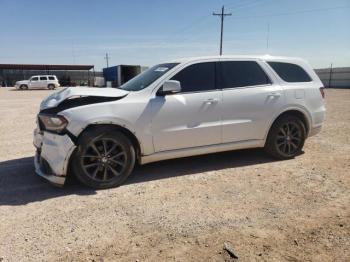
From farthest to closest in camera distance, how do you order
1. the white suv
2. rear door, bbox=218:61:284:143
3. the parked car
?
the parked car
rear door, bbox=218:61:284:143
the white suv

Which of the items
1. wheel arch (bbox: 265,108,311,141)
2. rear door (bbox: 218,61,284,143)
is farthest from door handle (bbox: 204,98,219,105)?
wheel arch (bbox: 265,108,311,141)

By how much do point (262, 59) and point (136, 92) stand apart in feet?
7.90

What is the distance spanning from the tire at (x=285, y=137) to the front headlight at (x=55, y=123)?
344 centimetres

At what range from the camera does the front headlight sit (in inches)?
165

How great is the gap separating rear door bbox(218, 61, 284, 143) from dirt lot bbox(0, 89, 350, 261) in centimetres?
62

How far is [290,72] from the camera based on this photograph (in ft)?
19.3

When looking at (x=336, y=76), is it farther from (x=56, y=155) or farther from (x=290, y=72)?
(x=56, y=155)

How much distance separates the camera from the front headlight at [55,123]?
4188 millimetres

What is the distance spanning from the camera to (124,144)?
4516 millimetres

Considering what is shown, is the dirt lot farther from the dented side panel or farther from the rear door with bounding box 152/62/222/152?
the rear door with bounding box 152/62/222/152

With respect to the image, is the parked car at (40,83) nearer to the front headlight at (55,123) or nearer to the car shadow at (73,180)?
the car shadow at (73,180)

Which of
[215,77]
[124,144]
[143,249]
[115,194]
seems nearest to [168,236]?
[143,249]

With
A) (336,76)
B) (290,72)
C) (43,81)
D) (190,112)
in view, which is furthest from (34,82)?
(190,112)

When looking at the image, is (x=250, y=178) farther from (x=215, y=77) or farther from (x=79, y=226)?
(x=79, y=226)
